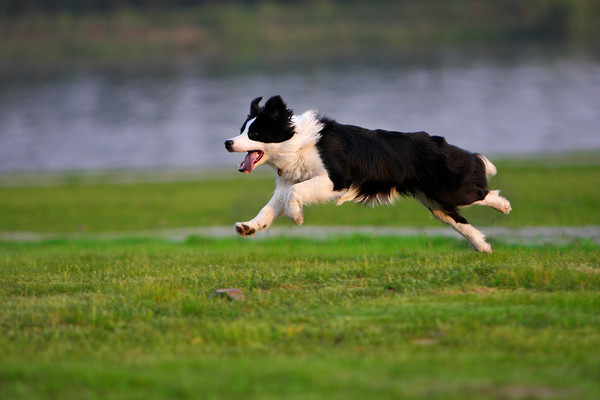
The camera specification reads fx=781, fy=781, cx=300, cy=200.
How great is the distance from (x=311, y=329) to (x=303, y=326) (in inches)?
4.1

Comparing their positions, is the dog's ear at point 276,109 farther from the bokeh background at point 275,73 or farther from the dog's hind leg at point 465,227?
the bokeh background at point 275,73

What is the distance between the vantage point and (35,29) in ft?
247

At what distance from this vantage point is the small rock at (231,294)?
7008 mm

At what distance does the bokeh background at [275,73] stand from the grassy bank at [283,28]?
0.15 meters

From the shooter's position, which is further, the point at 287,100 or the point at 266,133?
the point at 287,100

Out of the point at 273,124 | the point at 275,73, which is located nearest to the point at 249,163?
the point at 273,124

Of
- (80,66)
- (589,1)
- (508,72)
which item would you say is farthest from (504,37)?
(80,66)

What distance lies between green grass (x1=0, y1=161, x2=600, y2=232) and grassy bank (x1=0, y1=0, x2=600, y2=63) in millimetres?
52030

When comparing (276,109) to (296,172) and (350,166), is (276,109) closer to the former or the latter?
(296,172)

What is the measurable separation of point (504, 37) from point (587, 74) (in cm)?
1910

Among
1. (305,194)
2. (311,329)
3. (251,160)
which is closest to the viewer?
(311,329)

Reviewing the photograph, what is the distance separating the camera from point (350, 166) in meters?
8.73

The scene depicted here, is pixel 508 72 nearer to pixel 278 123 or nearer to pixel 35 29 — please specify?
pixel 35 29

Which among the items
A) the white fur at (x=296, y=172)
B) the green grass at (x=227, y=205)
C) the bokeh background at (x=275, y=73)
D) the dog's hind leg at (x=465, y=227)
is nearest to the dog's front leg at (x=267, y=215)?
the white fur at (x=296, y=172)
